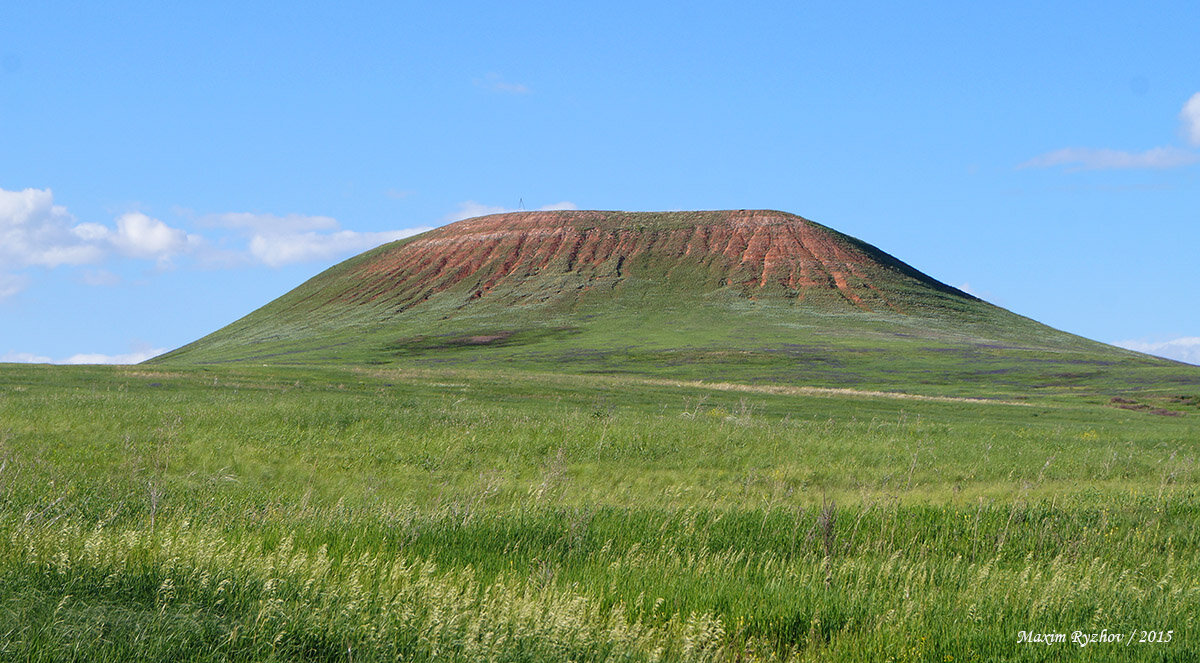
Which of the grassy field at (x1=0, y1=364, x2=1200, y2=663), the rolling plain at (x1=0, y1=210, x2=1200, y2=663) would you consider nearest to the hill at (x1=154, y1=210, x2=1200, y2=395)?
the rolling plain at (x1=0, y1=210, x2=1200, y2=663)

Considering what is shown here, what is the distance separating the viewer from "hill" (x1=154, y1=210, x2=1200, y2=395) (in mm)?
85500

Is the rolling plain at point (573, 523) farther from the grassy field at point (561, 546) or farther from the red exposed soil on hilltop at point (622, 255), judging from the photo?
the red exposed soil on hilltop at point (622, 255)

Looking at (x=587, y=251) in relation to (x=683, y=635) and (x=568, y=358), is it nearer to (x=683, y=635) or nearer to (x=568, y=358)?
(x=568, y=358)

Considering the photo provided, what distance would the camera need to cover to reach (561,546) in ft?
36.0

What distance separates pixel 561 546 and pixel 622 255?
497 ft

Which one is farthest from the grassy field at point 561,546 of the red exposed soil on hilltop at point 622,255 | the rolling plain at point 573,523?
the red exposed soil on hilltop at point 622,255

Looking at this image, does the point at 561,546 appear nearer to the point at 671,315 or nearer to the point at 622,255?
the point at 671,315

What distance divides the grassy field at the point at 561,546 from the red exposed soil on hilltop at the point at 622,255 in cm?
11914

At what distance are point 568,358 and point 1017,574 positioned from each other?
8394 cm

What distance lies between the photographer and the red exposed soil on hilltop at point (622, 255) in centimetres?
14912

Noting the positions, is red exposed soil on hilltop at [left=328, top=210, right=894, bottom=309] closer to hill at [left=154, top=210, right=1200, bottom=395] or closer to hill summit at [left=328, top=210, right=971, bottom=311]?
hill summit at [left=328, top=210, right=971, bottom=311]

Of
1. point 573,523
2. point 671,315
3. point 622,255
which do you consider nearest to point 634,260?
point 622,255

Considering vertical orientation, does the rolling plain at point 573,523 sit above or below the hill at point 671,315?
below

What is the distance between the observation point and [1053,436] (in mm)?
30906
